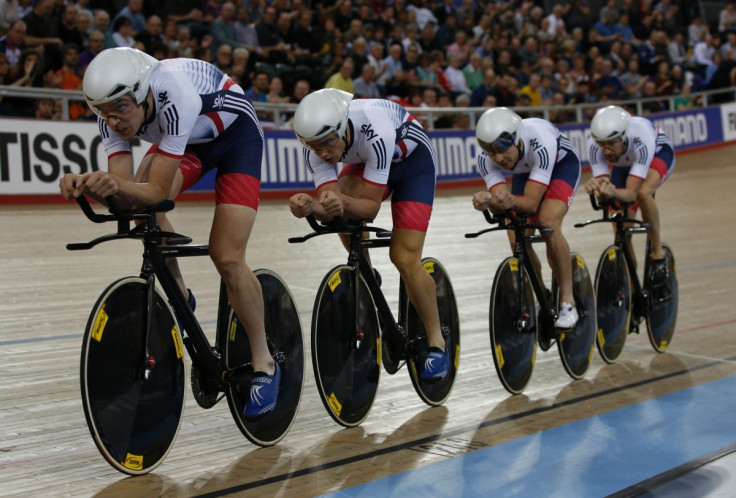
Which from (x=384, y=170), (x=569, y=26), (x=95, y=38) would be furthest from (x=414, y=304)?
(x=569, y=26)

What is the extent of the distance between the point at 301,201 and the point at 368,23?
32.7 feet

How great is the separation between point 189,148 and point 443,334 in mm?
1570

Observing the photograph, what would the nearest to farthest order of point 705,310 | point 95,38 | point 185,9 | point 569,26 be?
point 705,310 → point 95,38 → point 185,9 → point 569,26

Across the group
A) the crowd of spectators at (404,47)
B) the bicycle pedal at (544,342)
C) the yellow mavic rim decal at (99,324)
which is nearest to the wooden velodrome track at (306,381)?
the bicycle pedal at (544,342)

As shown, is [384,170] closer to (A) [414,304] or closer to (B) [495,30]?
(A) [414,304]

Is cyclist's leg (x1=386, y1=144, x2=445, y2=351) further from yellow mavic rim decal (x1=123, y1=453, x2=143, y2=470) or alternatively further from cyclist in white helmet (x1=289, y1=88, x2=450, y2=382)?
yellow mavic rim decal (x1=123, y1=453, x2=143, y2=470)

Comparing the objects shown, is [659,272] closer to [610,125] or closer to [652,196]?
[652,196]

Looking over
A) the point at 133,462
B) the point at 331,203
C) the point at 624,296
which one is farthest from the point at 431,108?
the point at 133,462

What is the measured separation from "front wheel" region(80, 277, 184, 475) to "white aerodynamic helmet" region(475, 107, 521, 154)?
5.92 feet

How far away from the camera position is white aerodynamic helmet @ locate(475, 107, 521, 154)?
13.2 ft

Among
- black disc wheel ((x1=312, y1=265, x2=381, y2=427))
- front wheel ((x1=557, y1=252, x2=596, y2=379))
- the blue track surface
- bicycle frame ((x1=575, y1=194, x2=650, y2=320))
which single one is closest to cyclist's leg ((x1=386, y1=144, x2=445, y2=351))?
black disc wheel ((x1=312, y1=265, x2=381, y2=427))

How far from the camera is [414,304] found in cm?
380

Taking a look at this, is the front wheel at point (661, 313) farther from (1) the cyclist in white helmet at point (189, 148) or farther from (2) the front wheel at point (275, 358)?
(1) the cyclist in white helmet at point (189, 148)

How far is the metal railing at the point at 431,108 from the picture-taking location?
8.09 metres
